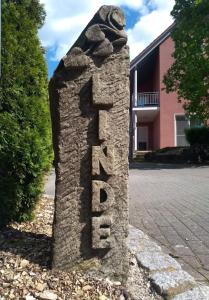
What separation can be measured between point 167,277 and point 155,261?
0.36 metres

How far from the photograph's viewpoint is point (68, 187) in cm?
312

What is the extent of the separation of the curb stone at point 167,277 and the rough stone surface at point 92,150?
0.29 meters

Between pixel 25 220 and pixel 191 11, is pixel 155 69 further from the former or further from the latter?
pixel 25 220

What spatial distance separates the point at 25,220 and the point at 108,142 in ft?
6.69

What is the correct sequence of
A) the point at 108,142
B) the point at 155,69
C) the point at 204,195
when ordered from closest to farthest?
the point at 108,142 < the point at 204,195 < the point at 155,69

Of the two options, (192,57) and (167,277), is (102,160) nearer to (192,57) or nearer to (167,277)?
(167,277)

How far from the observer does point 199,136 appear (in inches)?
830

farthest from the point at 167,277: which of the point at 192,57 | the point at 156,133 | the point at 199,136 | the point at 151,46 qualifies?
the point at 156,133

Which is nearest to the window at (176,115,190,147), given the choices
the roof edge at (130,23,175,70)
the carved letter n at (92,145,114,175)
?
the roof edge at (130,23,175,70)

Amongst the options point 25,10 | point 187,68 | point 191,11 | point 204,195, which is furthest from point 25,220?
point 191,11

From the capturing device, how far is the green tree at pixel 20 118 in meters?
4.24

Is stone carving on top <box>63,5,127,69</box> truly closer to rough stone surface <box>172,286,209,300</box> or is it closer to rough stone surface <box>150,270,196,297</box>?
rough stone surface <box>150,270,196,297</box>

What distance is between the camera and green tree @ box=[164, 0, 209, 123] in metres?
18.2

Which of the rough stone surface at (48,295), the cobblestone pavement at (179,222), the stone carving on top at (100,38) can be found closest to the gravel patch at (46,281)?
the rough stone surface at (48,295)
